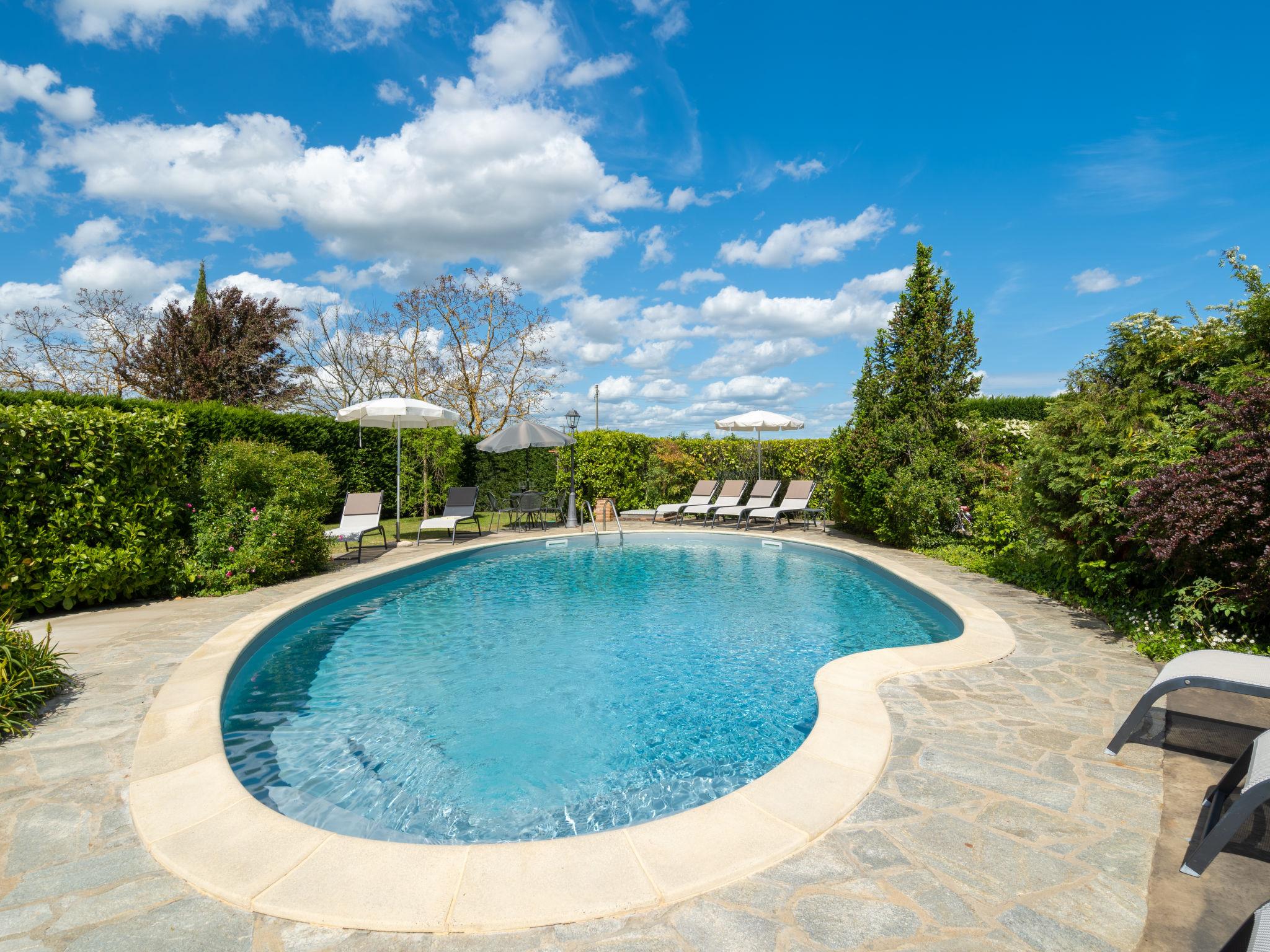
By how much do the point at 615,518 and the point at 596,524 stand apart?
0.54 metres

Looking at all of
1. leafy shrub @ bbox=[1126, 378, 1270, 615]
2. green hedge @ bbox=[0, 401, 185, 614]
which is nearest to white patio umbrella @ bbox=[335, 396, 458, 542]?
green hedge @ bbox=[0, 401, 185, 614]

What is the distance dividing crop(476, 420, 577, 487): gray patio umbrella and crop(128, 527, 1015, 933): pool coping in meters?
9.80

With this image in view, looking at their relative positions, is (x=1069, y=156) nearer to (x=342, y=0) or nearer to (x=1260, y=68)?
(x=1260, y=68)

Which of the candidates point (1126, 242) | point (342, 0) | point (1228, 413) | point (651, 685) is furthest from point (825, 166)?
point (651, 685)

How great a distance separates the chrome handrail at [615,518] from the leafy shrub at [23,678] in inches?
346

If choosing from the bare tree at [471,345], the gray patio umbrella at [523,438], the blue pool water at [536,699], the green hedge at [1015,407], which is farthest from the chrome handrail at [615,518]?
the green hedge at [1015,407]

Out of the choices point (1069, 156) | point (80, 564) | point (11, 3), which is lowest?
point (80, 564)

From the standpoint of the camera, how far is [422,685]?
4926 millimetres

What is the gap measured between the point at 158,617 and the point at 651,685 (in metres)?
5.30

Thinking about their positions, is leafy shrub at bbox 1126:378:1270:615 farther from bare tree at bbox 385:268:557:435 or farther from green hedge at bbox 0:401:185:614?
bare tree at bbox 385:268:557:435

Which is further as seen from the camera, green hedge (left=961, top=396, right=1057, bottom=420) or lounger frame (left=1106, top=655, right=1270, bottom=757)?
green hedge (left=961, top=396, right=1057, bottom=420)

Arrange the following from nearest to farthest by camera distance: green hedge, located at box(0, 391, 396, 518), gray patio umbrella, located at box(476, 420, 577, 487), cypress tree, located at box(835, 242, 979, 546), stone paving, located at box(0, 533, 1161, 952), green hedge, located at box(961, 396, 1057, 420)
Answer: stone paving, located at box(0, 533, 1161, 952) < green hedge, located at box(0, 391, 396, 518) < cypress tree, located at box(835, 242, 979, 546) < gray patio umbrella, located at box(476, 420, 577, 487) < green hedge, located at box(961, 396, 1057, 420)

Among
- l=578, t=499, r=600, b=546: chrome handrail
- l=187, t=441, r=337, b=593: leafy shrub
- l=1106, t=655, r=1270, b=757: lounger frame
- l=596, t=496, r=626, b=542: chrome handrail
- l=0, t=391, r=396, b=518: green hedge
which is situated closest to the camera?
l=1106, t=655, r=1270, b=757: lounger frame

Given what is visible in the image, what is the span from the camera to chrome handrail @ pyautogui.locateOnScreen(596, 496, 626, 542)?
41.7ft
